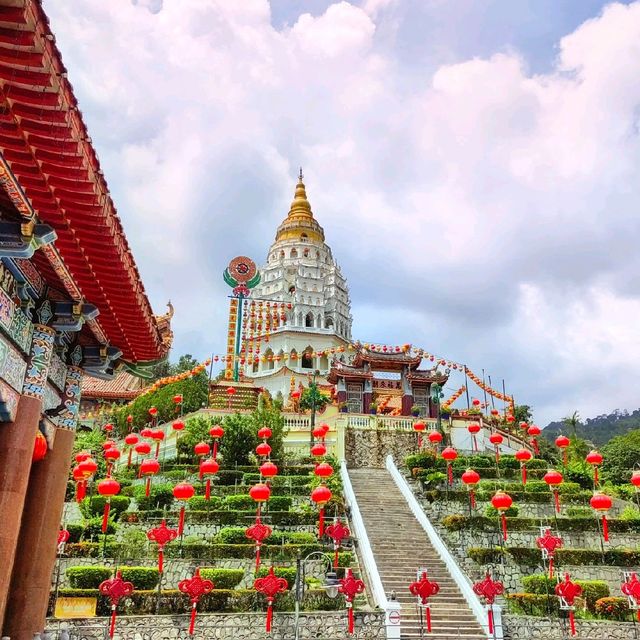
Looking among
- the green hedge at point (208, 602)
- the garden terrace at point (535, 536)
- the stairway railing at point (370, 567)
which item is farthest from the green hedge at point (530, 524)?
the green hedge at point (208, 602)

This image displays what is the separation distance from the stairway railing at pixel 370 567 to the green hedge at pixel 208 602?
1.09m

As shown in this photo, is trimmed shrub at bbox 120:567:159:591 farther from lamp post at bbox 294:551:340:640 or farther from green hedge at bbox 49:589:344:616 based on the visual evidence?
lamp post at bbox 294:551:340:640

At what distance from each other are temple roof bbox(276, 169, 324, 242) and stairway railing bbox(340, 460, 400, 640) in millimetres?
38245

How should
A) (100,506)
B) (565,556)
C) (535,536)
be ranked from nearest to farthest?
1. (565,556)
2. (535,536)
3. (100,506)

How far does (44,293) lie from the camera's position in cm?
794

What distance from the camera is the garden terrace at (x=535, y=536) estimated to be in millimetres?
16766

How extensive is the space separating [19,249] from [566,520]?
2080 centimetres

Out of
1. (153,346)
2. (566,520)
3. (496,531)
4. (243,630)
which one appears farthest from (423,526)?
(153,346)

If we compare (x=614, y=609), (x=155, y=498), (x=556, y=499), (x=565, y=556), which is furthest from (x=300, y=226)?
(x=614, y=609)

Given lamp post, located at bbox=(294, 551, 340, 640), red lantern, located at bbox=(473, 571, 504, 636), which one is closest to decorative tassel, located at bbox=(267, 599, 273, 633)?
lamp post, located at bbox=(294, 551, 340, 640)

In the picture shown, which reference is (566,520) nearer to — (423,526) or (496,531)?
(496,531)

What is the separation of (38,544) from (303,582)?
9.83m

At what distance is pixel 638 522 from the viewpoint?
21.4 meters

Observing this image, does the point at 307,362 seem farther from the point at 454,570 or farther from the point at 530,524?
the point at 454,570
